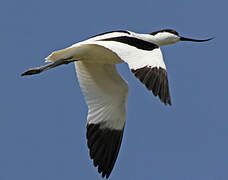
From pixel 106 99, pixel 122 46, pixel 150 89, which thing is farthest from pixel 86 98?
pixel 150 89

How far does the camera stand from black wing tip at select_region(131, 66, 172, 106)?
7508 mm

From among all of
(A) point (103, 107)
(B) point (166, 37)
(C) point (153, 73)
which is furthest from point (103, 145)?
(C) point (153, 73)

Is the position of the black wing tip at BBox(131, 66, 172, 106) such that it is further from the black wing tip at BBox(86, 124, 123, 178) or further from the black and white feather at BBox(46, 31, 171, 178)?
the black wing tip at BBox(86, 124, 123, 178)

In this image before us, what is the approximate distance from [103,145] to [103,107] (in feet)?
1.96

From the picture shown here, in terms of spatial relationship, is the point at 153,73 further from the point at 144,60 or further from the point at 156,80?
the point at 144,60

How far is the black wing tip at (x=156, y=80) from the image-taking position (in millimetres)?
7508

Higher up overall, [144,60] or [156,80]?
[144,60]

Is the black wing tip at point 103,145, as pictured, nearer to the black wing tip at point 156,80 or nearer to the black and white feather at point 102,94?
the black and white feather at point 102,94

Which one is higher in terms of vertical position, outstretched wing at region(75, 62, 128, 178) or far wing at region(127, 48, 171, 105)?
far wing at region(127, 48, 171, 105)

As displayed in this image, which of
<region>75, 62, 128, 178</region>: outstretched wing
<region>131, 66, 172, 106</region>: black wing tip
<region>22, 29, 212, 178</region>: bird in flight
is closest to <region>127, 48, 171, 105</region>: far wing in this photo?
<region>131, 66, 172, 106</region>: black wing tip

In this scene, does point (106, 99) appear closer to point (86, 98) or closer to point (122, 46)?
point (86, 98)

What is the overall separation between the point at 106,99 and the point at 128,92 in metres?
0.38

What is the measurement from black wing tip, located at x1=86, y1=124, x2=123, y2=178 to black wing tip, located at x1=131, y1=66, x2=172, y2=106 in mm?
2713

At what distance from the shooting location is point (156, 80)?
765 cm
